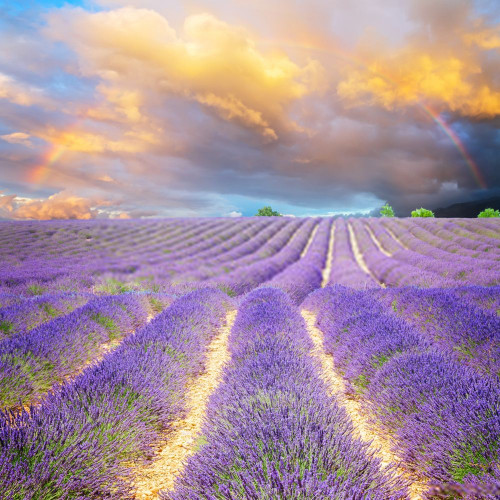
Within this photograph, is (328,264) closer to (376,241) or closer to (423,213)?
(376,241)

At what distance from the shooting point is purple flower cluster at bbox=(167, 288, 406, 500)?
1257 mm

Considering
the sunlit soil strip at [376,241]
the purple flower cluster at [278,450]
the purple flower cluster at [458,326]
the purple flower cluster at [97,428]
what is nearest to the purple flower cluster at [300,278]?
the purple flower cluster at [458,326]

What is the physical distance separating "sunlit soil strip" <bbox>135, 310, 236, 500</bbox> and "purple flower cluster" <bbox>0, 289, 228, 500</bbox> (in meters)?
0.09

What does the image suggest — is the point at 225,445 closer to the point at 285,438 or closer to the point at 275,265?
the point at 285,438

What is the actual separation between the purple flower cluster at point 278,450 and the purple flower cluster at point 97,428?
41 centimetres

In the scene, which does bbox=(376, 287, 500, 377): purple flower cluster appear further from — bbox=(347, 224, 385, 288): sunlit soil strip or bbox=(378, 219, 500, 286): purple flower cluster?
bbox=(347, 224, 385, 288): sunlit soil strip

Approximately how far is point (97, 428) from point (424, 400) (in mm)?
2157

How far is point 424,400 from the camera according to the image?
206 centimetres

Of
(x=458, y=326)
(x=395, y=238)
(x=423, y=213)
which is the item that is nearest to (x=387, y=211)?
(x=423, y=213)

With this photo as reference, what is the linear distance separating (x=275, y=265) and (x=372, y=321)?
934cm

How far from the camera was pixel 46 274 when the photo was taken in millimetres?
8070

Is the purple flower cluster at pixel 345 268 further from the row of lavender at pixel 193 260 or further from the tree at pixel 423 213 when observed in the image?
the tree at pixel 423 213

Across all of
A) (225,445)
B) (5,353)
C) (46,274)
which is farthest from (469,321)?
(46,274)

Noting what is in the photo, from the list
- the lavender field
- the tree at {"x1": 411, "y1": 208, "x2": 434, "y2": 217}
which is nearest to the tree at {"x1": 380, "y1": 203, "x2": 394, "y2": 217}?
the tree at {"x1": 411, "y1": 208, "x2": 434, "y2": 217}
